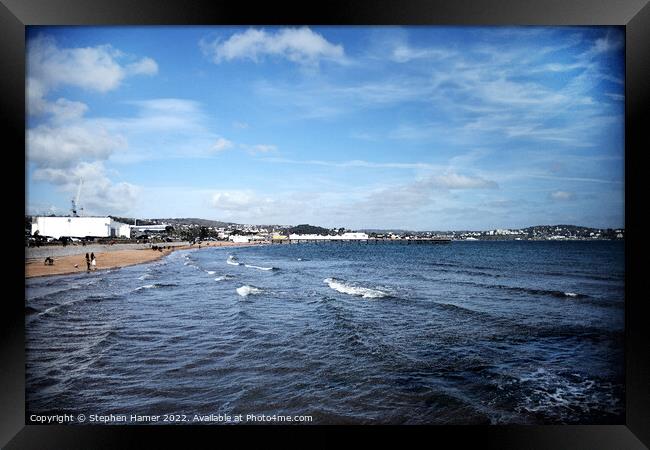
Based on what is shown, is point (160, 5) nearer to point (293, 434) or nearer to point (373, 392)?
point (293, 434)

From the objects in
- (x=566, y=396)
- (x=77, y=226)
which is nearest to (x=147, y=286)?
(x=77, y=226)

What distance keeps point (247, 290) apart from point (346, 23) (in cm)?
894

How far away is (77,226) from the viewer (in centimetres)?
586

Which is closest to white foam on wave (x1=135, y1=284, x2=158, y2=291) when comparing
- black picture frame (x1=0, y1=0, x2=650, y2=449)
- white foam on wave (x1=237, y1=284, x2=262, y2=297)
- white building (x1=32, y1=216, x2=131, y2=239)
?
white foam on wave (x1=237, y1=284, x2=262, y2=297)

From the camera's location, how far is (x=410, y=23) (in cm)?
298

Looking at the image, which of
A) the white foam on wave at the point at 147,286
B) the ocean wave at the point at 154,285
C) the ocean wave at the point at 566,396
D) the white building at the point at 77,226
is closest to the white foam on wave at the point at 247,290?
the ocean wave at the point at 154,285

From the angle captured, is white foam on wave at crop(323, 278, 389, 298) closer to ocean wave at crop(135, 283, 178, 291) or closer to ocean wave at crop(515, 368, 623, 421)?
ocean wave at crop(135, 283, 178, 291)

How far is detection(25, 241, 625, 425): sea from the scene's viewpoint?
3.42m

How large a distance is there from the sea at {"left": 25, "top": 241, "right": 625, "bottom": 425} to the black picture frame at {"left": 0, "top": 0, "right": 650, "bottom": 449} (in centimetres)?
17
